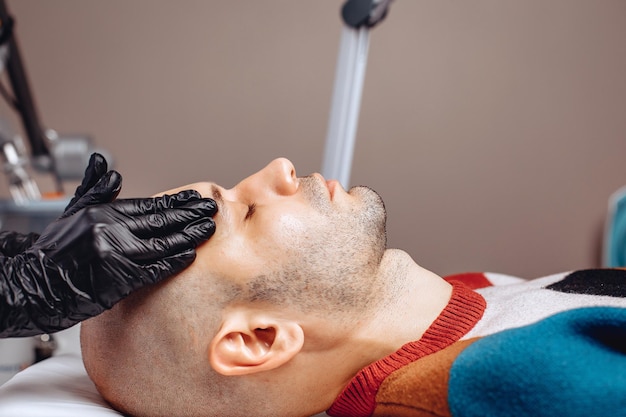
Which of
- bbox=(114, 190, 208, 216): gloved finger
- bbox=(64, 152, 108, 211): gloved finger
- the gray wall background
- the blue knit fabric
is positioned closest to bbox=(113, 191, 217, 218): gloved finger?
bbox=(114, 190, 208, 216): gloved finger

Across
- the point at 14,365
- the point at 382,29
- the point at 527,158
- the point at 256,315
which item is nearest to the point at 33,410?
the point at 256,315

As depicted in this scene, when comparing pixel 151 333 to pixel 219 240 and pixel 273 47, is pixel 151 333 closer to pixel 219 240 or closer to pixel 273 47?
pixel 219 240

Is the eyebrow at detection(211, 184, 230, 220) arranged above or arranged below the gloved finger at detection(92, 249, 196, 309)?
above

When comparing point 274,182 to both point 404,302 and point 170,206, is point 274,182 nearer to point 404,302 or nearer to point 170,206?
point 170,206

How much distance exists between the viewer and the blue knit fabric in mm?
687

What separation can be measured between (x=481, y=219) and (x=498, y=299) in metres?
1.47

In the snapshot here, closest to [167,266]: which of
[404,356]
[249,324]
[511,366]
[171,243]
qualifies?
[171,243]

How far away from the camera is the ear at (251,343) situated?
824 mm

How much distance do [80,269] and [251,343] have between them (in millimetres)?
266

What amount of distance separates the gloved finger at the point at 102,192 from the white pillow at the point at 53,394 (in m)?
0.28

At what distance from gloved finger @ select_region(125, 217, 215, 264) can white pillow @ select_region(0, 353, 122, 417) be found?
0.25m

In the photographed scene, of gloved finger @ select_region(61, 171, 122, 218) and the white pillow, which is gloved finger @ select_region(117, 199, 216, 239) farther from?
the white pillow

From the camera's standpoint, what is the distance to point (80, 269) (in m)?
0.77

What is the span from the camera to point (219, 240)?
0.88 metres
